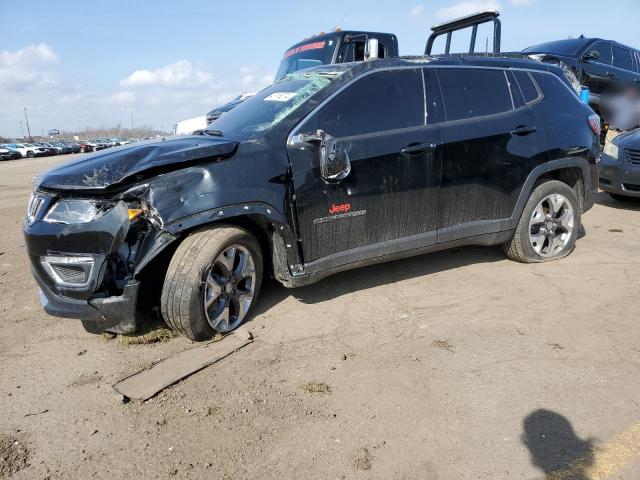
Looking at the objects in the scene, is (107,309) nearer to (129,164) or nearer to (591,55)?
(129,164)

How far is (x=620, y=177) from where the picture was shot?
6996mm

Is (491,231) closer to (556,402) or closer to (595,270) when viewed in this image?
(595,270)

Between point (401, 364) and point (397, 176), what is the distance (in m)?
1.49

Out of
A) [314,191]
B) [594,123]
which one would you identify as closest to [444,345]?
[314,191]

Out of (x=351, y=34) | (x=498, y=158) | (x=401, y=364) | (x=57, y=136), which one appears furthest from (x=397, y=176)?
(x=57, y=136)

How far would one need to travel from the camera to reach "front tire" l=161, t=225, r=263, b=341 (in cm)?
320

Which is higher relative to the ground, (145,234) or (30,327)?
(145,234)

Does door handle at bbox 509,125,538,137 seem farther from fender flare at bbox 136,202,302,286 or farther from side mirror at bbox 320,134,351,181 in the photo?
fender flare at bbox 136,202,302,286

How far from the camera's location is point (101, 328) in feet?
10.9

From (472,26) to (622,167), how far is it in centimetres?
293

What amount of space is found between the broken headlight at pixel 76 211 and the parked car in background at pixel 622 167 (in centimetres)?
661

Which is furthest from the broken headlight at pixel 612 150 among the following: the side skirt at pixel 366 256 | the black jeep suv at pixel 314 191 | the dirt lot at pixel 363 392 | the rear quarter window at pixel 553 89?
the side skirt at pixel 366 256

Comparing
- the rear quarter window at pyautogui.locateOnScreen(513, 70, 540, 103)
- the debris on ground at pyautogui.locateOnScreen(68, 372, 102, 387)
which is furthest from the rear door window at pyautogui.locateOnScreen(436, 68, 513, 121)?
the debris on ground at pyautogui.locateOnScreen(68, 372, 102, 387)

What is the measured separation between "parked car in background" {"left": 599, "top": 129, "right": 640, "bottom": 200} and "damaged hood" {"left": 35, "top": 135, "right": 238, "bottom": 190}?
235 inches
